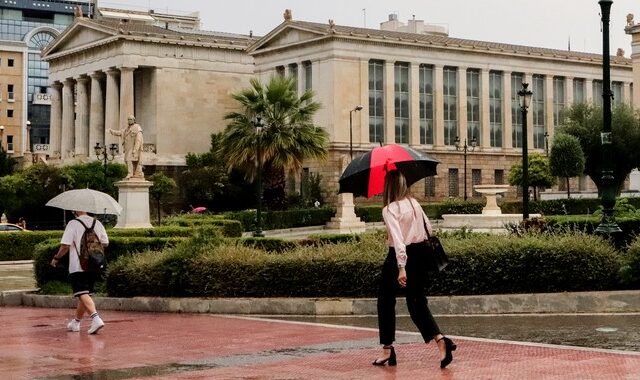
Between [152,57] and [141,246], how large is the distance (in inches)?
2373

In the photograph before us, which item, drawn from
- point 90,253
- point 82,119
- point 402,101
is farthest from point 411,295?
point 82,119

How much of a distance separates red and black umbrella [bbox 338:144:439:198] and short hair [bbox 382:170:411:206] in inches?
5.5

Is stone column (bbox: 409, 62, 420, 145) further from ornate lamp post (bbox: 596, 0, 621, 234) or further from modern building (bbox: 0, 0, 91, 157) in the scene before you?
modern building (bbox: 0, 0, 91, 157)

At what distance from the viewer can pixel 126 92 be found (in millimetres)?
83625

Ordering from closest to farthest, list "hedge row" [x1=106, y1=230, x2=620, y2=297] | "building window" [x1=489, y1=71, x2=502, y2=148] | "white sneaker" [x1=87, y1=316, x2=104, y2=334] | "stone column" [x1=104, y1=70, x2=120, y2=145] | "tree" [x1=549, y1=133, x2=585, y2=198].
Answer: "white sneaker" [x1=87, y1=316, x2=104, y2=334] < "hedge row" [x1=106, y1=230, x2=620, y2=297] < "tree" [x1=549, y1=133, x2=585, y2=198] < "building window" [x1=489, y1=71, x2=502, y2=148] < "stone column" [x1=104, y1=70, x2=120, y2=145]

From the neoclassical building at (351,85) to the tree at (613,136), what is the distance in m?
8.47

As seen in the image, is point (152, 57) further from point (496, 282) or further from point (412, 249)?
point (412, 249)

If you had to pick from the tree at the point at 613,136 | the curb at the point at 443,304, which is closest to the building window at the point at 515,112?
the tree at the point at 613,136

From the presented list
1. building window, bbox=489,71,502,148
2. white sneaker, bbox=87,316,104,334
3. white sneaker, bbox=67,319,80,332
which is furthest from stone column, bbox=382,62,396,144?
white sneaker, bbox=87,316,104,334

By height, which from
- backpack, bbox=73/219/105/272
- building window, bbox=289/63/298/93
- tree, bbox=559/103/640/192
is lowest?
backpack, bbox=73/219/105/272

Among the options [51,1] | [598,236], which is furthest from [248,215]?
[51,1]

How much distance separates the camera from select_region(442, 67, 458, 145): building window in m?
82.6

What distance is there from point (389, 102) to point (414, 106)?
2.69 meters

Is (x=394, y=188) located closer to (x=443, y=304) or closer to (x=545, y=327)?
(x=545, y=327)
